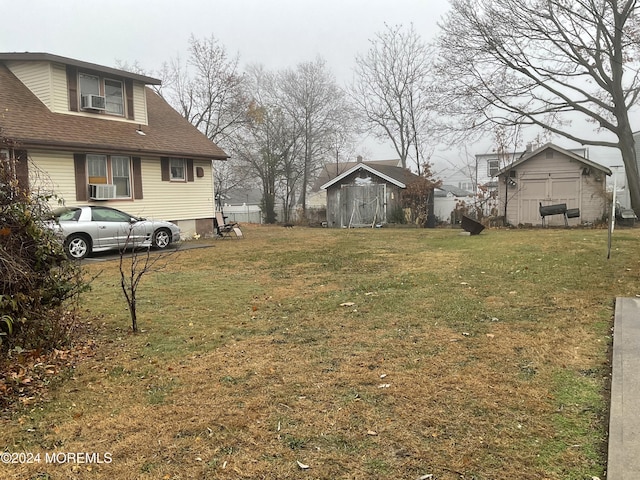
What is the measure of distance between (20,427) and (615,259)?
967 cm

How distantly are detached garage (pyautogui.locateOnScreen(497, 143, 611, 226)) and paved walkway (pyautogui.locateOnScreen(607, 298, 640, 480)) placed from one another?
17714 millimetres

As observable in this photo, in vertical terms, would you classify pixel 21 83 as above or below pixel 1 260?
above

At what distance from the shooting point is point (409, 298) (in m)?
6.57

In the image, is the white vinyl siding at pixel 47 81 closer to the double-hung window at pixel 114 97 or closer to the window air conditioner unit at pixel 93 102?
the window air conditioner unit at pixel 93 102

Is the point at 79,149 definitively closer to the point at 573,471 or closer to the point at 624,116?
the point at 573,471

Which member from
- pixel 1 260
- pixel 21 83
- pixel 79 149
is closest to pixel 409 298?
→ pixel 1 260

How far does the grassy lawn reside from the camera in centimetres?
267

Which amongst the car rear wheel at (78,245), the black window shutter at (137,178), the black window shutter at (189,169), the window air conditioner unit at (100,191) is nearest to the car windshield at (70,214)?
the car rear wheel at (78,245)

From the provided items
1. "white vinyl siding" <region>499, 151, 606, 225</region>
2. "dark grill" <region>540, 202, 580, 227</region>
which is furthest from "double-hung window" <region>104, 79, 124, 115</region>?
"dark grill" <region>540, 202, 580, 227</region>

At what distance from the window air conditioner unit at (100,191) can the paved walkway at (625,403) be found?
13.7 metres

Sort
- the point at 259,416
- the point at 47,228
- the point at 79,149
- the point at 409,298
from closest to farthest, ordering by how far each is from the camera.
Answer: the point at 259,416 → the point at 47,228 → the point at 409,298 → the point at 79,149

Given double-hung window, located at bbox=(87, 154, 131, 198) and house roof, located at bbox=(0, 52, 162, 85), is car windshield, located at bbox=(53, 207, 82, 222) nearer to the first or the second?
double-hung window, located at bbox=(87, 154, 131, 198)

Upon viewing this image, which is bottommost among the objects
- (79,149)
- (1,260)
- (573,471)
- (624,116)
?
(573,471)

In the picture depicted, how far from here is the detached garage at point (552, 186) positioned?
67.3ft
